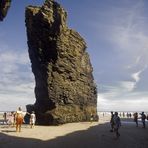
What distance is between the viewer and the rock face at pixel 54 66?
1561 inches

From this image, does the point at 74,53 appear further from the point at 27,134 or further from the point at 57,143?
the point at 57,143

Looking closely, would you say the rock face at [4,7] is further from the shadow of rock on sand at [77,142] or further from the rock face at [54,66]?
the rock face at [54,66]

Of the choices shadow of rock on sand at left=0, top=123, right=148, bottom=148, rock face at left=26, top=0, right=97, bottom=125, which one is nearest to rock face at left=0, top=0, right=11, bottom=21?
shadow of rock on sand at left=0, top=123, right=148, bottom=148

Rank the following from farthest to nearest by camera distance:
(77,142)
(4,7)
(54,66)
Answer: (54,66) < (77,142) < (4,7)

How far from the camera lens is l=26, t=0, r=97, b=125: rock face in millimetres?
39656

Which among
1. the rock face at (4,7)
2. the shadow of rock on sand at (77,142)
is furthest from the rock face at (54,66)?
the rock face at (4,7)

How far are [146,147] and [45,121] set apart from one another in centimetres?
1694

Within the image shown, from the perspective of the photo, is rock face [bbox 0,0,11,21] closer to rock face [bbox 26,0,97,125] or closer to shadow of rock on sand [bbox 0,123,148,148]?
shadow of rock on sand [bbox 0,123,148,148]

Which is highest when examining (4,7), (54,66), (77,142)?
(4,7)

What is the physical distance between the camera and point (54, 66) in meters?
41.2

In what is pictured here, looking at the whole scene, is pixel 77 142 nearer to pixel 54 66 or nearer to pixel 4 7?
pixel 4 7

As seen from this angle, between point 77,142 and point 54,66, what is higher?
point 54,66

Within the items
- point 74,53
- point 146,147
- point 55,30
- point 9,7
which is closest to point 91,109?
point 74,53

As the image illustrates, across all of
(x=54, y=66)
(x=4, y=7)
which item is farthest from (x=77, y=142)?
(x=54, y=66)
